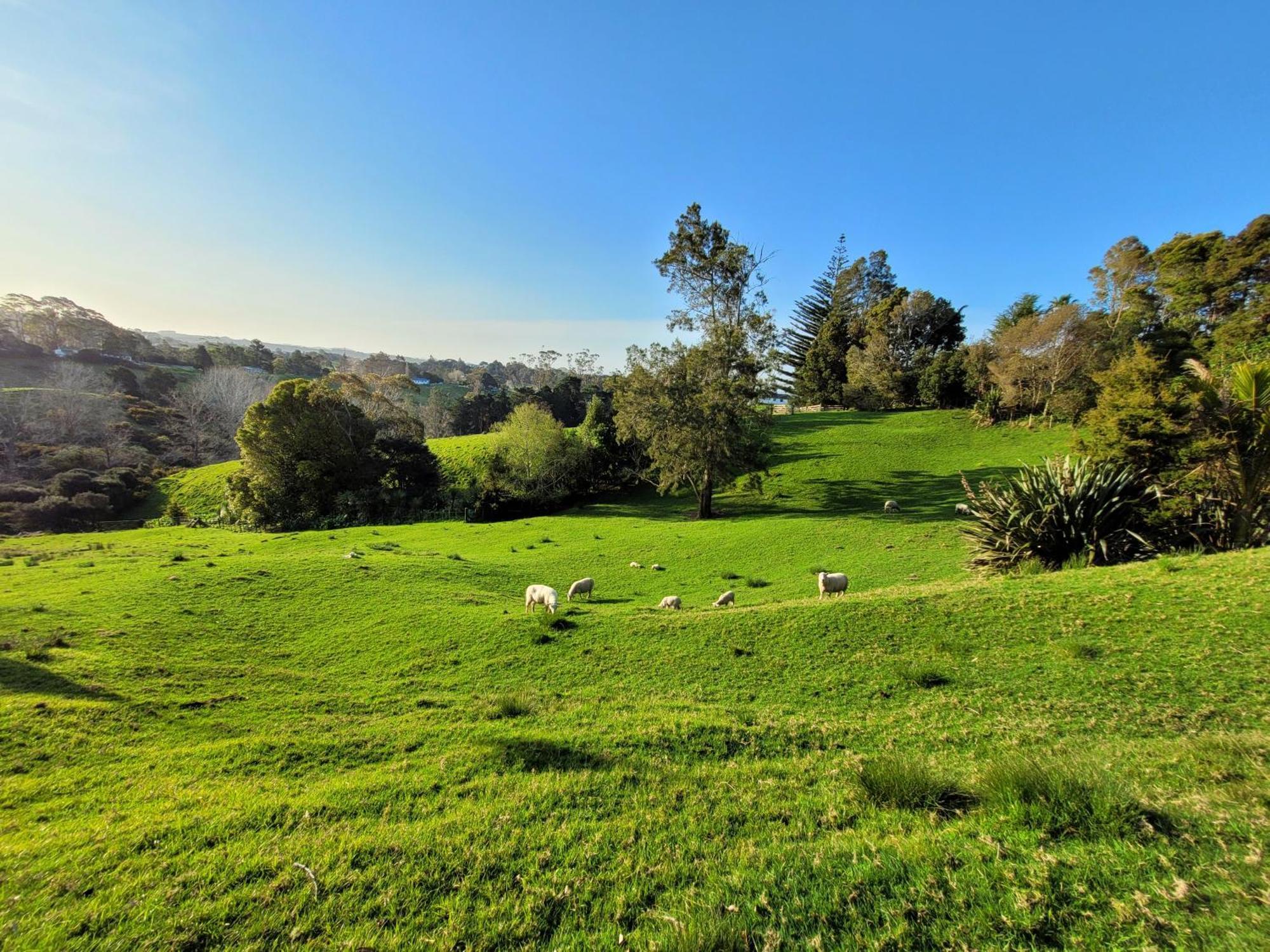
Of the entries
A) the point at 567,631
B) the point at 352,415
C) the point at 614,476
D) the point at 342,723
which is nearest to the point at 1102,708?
the point at 567,631

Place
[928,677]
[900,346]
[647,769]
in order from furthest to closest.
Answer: [900,346], [928,677], [647,769]

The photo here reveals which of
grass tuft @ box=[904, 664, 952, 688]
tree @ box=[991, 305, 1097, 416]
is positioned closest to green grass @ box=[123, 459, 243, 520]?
grass tuft @ box=[904, 664, 952, 688]

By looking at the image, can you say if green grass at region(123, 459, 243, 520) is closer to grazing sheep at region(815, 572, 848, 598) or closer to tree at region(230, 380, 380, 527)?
tree at region(230, 380, 380, 527)

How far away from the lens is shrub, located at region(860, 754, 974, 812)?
3.47m

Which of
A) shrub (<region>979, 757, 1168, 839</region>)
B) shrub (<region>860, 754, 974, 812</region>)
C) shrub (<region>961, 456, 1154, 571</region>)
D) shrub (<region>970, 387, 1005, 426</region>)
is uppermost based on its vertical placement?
shrub (<region>970, 387, 1005, 426</region>)

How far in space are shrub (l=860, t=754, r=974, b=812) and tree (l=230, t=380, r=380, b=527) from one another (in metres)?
35.4

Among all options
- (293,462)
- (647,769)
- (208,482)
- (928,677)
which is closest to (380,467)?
(293,462)

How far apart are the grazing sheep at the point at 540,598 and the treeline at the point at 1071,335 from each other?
22654mm

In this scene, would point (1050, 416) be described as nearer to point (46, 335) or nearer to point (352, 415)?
point (352, 415)

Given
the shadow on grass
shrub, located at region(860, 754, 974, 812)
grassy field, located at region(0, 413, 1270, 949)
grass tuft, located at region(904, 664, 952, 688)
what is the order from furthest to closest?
grass tuft, located at region(904, 664, 952, 688)
the shadow on grass
shrub, located at region(860, 754, 974, 812)
grassy field, located at region(0, 413, 1270, 949)

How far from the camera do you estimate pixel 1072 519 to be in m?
10.5

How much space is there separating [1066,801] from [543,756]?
4113 mm

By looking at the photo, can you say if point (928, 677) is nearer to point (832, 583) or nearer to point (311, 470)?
point (832, 583)

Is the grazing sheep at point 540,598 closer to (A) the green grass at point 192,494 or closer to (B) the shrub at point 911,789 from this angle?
(B) the shrub at point 911,789
